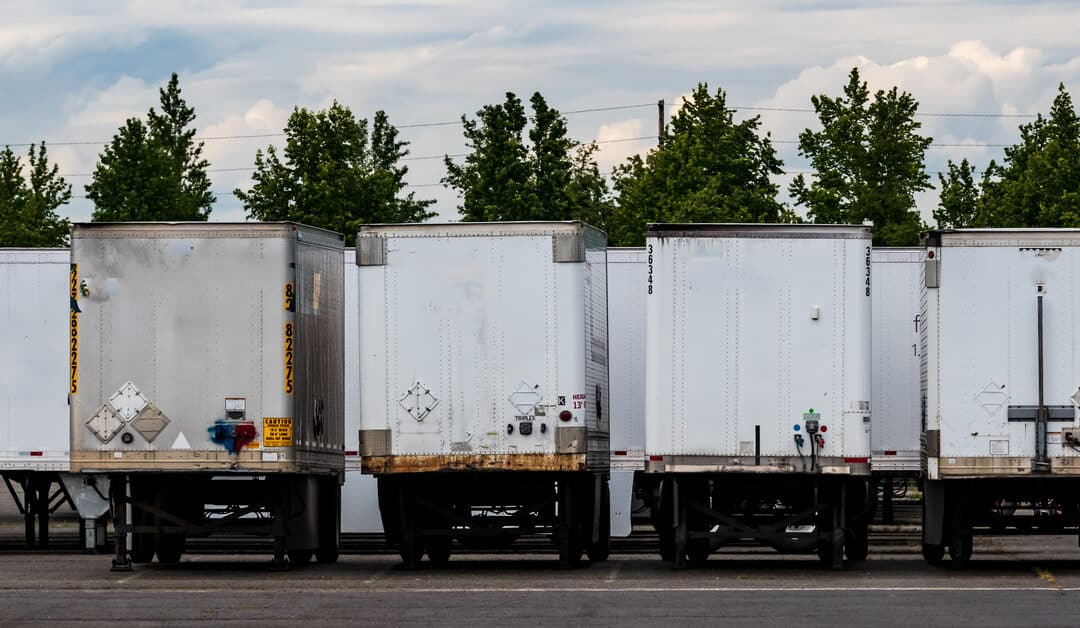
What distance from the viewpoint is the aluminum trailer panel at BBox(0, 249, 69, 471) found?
23312 millimetres

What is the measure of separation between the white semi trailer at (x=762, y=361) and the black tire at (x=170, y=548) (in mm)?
5539

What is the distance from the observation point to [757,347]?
18875mm

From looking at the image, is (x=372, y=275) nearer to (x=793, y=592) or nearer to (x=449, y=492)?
(x=449, y=492)

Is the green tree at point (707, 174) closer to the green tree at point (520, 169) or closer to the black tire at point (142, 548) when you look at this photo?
the green tree at point (520, 169)

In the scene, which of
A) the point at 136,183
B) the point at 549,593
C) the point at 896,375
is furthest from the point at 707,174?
the point at 549,593

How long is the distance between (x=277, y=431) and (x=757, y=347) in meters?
4.88

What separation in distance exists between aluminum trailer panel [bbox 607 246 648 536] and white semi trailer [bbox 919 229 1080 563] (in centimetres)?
419

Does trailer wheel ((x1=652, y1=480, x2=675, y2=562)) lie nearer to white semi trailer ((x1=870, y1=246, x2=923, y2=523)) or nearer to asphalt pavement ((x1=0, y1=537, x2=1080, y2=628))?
asphalt pavement ((x1=0, y1=537, x2=1080, y2=628))

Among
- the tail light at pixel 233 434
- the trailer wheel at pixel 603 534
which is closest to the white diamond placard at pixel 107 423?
the tail light at pixel 233 434

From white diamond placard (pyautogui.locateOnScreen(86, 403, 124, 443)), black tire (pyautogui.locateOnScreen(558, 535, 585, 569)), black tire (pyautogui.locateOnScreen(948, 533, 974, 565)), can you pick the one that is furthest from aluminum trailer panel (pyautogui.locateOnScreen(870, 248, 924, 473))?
white diamond placard (pyautogui.locateOnScreen(86, 403, 124, 443))

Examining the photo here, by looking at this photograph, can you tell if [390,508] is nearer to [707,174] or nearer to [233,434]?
[233,434]

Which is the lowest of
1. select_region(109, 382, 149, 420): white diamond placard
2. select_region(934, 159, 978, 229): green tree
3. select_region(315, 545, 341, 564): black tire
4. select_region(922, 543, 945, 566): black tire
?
select_region(315, 545, 341, 564): black tire

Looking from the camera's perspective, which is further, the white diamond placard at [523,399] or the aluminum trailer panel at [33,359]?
the aluminum trailer panel at [33,359]

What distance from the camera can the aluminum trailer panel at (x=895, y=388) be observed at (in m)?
21.9
